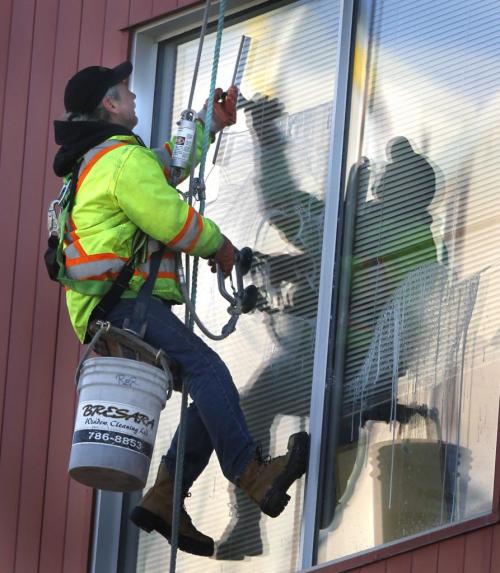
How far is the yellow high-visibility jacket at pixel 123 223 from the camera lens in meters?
6.62

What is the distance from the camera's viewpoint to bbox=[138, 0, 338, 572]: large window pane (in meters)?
7.37

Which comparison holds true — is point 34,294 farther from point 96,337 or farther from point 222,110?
point 96,337

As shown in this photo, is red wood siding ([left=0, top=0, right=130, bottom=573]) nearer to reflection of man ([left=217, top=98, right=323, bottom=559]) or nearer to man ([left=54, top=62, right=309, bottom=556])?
reflection of man ([left=217, top=98, right=323, bottom=559])

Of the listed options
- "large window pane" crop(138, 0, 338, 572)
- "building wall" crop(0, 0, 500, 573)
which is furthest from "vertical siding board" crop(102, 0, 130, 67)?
"large window pane" crop(138, 0, 338, 572)

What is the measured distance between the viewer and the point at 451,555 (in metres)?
6.25

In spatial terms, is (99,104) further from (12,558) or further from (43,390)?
(12,558)

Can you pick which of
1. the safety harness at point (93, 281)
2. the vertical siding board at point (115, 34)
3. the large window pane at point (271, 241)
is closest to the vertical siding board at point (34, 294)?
the vertical siding board at point (115, 34)

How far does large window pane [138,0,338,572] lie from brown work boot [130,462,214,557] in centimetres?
28

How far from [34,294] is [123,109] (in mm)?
1629

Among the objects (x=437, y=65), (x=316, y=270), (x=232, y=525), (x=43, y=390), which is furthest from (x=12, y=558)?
(x=437, y=65)

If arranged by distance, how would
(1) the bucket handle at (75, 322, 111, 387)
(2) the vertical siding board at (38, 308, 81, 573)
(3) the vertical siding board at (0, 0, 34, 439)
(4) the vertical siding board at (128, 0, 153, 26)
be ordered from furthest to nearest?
(3) the vertical siding board at (0, 0, 34, 439) → (4) the vertical siding board at (128, 0, 153, 26) → (2) the vertical siding board at (38, 308, 81, 573) → (1) the bucket handle at (75, 322, 111, 387)

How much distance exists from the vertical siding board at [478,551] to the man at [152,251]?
82 cm

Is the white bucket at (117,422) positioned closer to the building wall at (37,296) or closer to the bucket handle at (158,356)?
the bucket handle at (158,356)

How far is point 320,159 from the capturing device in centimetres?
750
